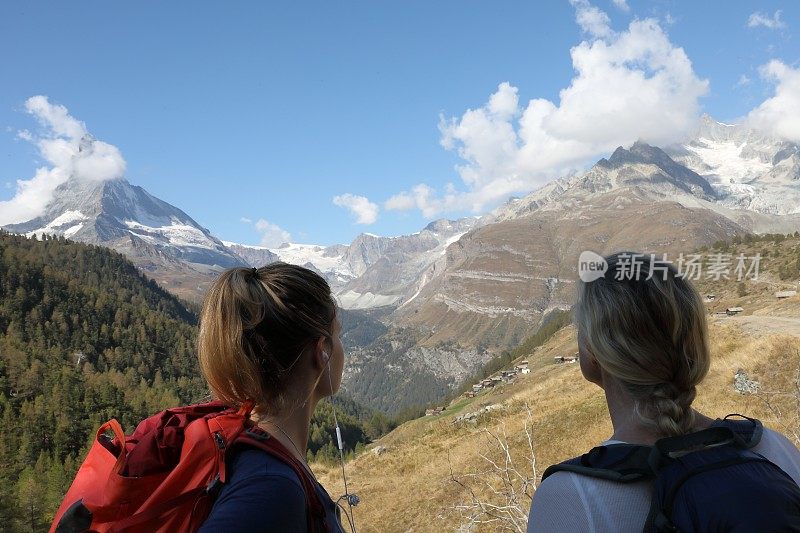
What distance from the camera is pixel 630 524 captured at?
1821mm

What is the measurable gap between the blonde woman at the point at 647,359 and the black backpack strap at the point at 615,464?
0.19 feet

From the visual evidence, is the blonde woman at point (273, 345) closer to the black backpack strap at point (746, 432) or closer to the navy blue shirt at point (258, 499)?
the navy blue shirt at point (258, 499)

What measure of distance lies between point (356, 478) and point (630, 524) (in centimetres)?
2554

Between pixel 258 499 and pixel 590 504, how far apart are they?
4.15 ft

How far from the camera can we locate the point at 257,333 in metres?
2.32

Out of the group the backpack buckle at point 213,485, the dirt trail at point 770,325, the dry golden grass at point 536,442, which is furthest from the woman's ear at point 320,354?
the dirt trail at point 770,325

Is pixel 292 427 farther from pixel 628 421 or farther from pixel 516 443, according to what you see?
pixel 516 443

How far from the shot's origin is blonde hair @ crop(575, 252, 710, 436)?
2170 millimetres

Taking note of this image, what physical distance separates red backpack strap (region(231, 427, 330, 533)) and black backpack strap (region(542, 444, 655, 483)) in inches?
37.5

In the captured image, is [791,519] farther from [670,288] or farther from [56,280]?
[56,280]

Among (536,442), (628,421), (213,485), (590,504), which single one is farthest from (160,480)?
(536,442)

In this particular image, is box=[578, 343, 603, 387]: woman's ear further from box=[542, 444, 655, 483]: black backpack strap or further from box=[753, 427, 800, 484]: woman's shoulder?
box=[753, 427, 800, 484]: woman's shoulder

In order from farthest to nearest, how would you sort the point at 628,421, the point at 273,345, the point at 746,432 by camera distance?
the point at 273,345 < the point at 628,421 < the point at 746,432

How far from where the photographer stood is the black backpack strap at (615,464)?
1.85 meters
